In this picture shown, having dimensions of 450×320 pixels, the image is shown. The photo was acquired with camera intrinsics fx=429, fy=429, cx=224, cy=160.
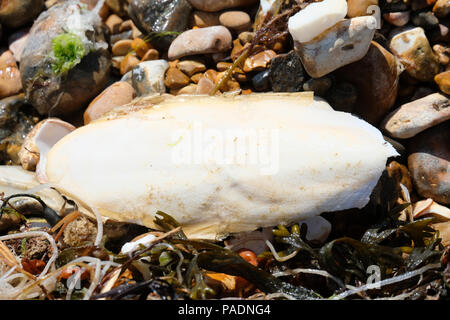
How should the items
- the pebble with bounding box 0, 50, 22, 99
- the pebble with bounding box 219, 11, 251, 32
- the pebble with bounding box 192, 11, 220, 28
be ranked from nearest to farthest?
the pebble with bounding box 219, 11, 251, 32
the pebble with bounding box 192, 11, 220, 28
the pebble with bounding box 0, 50, 22, 99

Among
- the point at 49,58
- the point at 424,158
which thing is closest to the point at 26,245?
the point at 49,58

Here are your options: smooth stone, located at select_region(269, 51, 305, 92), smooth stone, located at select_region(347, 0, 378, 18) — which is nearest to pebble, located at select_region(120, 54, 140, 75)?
smooth stone, located at select_region(269, 51, 305, 92)

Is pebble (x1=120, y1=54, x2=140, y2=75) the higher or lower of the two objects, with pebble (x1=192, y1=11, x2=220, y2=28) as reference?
lower

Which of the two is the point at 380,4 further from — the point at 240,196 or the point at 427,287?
the point at 427,287

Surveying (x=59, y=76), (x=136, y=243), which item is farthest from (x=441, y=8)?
(x=59, y=76)

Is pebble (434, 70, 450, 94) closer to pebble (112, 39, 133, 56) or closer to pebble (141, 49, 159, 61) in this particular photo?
pebble (141, 49, 159, 61)

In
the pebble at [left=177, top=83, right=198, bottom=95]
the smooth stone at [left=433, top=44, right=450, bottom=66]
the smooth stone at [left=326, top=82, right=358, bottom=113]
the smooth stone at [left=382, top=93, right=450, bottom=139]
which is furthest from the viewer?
the pebble at [left=177, top=83, right=198, bottom=95]
